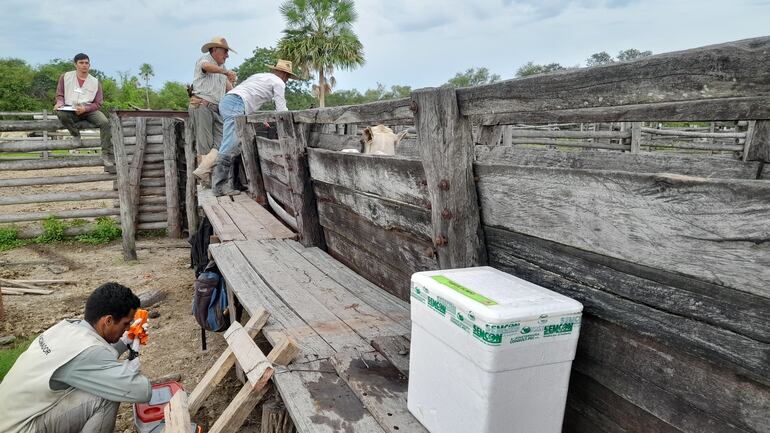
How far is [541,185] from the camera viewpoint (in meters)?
1.91

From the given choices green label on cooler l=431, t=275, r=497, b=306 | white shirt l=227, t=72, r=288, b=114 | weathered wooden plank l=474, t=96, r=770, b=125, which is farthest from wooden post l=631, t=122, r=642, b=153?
green label on cooler l=431, t=275, r=497, b=306

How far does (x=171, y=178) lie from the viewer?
992cm

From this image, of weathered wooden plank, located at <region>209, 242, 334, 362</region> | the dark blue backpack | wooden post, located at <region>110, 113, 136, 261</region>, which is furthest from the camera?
wooden post, located at <region>110, 113, 136, 261</region>

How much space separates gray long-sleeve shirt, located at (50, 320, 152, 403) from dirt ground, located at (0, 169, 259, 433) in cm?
99

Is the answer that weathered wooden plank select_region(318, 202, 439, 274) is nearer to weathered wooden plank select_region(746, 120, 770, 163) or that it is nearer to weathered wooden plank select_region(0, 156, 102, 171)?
weathered wooden plank select_region(746, 120, 770, 163)

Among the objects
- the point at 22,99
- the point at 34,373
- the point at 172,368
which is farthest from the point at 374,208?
the point at 22,99

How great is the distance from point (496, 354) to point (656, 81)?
84 cm

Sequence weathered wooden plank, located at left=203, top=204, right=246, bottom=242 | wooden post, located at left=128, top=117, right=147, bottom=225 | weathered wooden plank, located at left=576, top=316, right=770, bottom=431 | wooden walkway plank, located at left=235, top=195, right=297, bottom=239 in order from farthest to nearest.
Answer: wooden post, located at left=128, top=117, right=147, bottom=225 < wooden walkway plank, located at left=235, top=195, right=297, bottom=239 < weathered wooden plank, located at left=203, top=204, right=246, bottom=242 < weathered wooden plank, located at left=576, top=316, right=770, bottom=431

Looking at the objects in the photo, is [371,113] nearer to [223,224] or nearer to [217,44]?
[223,224]

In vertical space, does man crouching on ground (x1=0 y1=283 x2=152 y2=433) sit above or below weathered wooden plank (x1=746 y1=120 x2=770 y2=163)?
below

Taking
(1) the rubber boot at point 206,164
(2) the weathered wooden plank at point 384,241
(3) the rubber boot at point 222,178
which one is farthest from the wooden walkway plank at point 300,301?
(1) the rubber boot at point 206,164

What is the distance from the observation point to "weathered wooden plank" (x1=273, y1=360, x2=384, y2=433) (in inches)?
80.9

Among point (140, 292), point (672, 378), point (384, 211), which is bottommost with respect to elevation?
point (140, 292)

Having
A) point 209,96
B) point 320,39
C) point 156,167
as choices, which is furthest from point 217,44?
point 320,39
